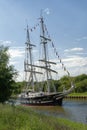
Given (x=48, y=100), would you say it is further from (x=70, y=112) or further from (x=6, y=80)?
(x=6, y=80)

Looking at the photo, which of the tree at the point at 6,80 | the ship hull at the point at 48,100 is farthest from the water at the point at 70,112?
the ship hull at the point at 48,100

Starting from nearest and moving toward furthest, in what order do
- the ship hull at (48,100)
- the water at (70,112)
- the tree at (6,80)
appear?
the tree at (6,80) < the water at (70,112) < the ship hull at (48,100)

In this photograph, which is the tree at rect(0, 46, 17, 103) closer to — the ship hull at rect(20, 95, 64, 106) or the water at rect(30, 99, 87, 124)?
the water at rect(30, 99, 87, 124)

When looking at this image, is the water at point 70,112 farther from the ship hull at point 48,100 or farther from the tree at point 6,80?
the ship hull at point 48,100

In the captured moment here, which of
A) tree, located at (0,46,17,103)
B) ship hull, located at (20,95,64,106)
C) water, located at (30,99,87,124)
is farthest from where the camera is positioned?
ship hull, located at (20,95,64,106)

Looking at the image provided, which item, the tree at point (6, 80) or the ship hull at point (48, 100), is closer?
the tree at point (6, 80)

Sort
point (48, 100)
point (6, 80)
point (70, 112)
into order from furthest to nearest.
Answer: point (48, 100) < point (70, 112) < point (6, 80)

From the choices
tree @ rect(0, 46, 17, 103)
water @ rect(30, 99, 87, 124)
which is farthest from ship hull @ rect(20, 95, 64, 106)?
tree @ rect(0, 46, 17, 103)

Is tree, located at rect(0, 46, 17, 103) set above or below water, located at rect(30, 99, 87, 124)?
above

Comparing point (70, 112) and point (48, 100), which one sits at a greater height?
point (48, 100)

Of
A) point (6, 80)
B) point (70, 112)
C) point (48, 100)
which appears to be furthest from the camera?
point (48, 100)

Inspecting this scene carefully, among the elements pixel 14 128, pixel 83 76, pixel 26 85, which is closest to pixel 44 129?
pixel 14 128

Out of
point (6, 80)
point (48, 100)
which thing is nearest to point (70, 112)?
point (6, 80)

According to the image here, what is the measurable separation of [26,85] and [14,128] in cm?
9367
